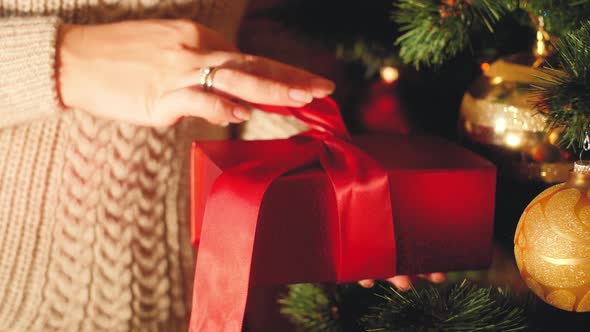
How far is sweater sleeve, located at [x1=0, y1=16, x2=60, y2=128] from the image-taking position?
59cm

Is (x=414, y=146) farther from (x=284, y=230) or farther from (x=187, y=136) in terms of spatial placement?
(x=187, y=136)

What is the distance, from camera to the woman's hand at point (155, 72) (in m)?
0.54

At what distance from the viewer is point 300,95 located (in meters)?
0.53

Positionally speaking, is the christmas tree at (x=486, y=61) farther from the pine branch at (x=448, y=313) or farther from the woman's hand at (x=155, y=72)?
the woman's hand at (x=155, y=72)

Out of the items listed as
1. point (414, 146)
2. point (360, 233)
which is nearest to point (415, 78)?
point (414, 146)

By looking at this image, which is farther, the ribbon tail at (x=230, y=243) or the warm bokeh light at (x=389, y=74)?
the warm bokeh light at (x=389, y=74)

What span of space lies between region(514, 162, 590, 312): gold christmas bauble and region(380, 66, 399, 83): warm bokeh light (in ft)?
1.36

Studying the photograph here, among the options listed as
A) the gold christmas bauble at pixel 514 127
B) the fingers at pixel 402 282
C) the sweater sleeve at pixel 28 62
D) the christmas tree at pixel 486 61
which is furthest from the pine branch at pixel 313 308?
the sweater sleeve at pixel 28 62

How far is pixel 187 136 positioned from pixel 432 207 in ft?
1.23

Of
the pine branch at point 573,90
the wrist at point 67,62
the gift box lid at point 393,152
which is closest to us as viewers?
the pine branch at point 573,90

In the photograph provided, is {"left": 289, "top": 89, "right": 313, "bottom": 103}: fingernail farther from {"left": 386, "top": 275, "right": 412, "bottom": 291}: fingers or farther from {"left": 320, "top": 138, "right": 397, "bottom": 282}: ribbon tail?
{"left": 386, "top": 275, "right": 412, "bottom": 291}: fingers

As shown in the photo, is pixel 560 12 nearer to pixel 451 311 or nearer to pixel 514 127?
pixel 514 127

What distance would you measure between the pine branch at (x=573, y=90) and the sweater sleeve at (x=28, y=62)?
471mm

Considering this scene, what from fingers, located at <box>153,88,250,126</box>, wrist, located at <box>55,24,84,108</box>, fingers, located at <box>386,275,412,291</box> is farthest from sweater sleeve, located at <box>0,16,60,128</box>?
fingers, located at <box>386,275,412,291</box>
